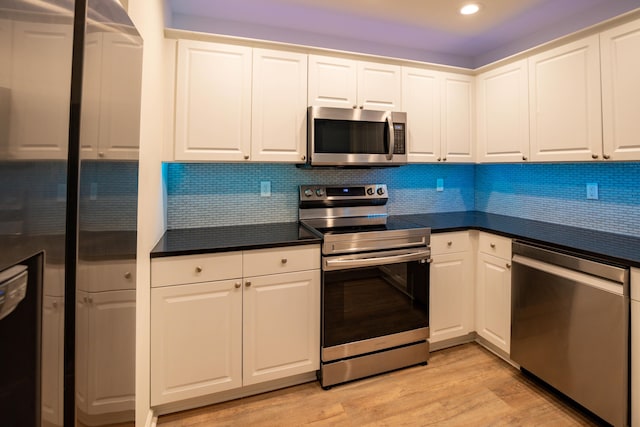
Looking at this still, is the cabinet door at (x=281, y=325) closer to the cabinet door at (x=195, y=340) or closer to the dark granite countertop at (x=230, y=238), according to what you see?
the cabinet door at (x=195, y=340)

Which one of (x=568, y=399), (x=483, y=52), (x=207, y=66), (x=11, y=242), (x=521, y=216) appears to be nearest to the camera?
(x=11, y=242)

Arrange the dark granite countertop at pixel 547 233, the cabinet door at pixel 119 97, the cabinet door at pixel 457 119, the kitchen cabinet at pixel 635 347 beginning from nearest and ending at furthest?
the cabinet door at pixel 119 97 < the kitchen cabinet at pixel 635 347 < the dark granite countertop at pixel 547 233 < the cabinet door at pixel 457 119

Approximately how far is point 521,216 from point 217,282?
101 inches

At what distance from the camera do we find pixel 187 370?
179cm

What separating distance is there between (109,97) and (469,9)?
2394mm

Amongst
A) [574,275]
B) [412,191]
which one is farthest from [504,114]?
[574,275]

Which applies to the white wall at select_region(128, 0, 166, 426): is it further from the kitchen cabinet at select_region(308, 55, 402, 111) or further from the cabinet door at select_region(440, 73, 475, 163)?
the cabinet door at select_region(440, 73, 475, 163)

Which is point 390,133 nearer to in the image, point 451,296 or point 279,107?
point 279,107

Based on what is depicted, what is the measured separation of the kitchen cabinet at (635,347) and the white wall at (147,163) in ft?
7.53

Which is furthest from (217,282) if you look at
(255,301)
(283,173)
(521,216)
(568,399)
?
(521,216)

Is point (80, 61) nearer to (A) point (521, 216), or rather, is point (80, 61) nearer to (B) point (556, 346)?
(B) point (556, 346)

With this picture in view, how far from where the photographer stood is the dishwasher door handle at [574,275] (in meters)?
1.60

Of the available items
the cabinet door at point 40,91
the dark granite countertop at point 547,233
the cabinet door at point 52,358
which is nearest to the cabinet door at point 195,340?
the cabinet door at point 52,358

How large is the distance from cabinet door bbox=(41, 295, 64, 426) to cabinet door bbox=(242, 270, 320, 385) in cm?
127
